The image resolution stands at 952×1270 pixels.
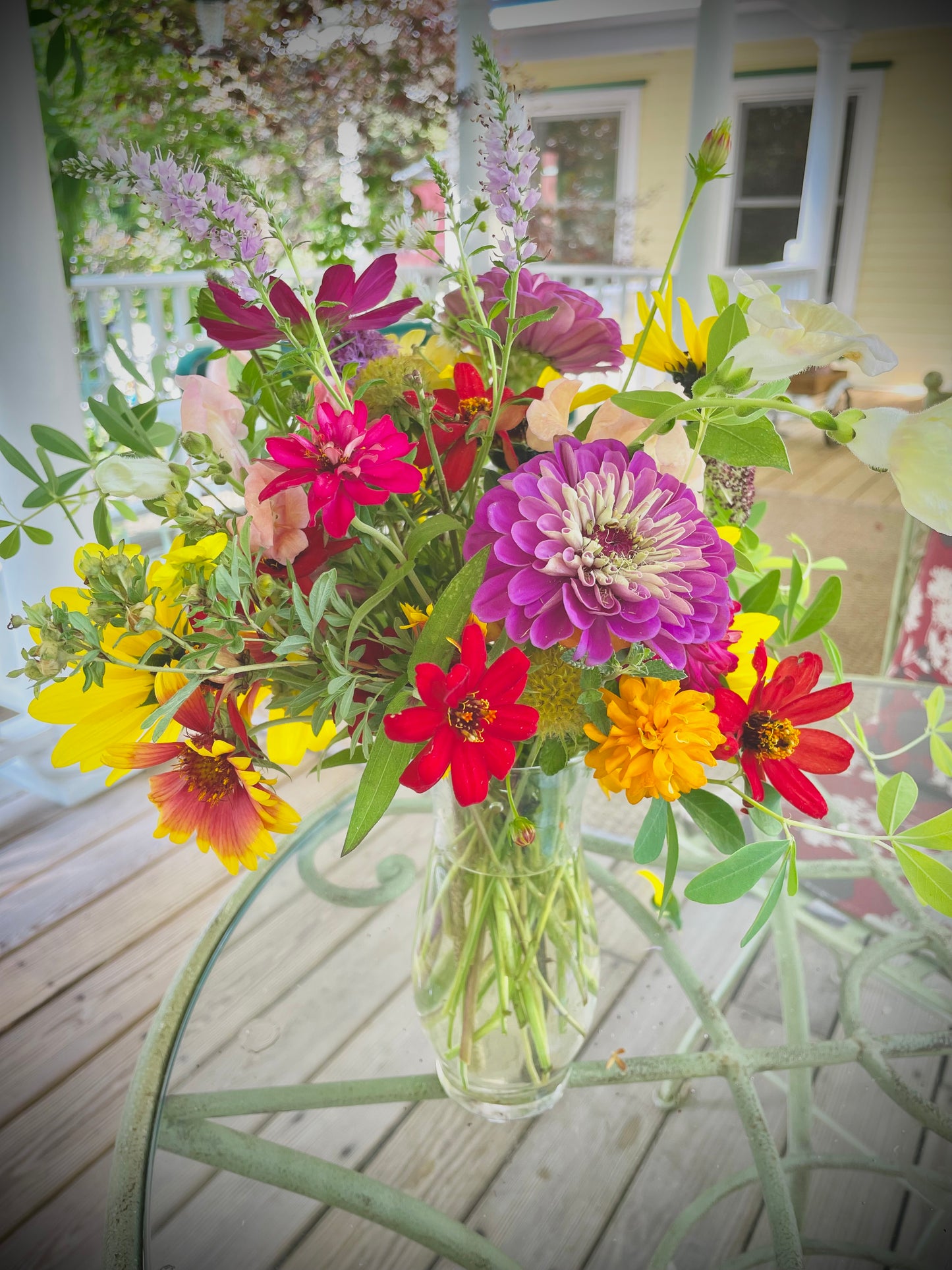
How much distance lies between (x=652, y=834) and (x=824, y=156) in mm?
6186

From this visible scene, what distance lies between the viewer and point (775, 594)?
1.70 feet

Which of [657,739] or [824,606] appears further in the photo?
[824,606]

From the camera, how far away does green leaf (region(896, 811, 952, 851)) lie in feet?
1.49

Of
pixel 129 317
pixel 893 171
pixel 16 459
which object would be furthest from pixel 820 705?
pixel 893 171

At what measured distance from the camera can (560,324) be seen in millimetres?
466

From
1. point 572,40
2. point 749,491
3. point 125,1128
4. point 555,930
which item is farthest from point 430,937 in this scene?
point 572,40

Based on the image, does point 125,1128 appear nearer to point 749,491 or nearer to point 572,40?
point 749,491

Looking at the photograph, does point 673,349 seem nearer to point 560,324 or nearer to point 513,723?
point 560,324

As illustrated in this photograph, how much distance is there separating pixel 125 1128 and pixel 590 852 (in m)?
0.49

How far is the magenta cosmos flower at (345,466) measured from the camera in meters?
0.35

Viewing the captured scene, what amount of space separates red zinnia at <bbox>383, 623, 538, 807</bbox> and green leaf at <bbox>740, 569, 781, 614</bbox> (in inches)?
8.0

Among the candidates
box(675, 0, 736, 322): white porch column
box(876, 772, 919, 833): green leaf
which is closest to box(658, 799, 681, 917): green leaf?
box(876, 772, 919, 833): green leaf

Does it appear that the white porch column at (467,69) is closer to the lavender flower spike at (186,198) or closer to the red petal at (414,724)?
the lavender flower spike at (186,198)

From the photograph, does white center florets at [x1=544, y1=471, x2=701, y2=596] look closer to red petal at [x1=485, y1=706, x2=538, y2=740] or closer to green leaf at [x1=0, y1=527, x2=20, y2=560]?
red petal at [x1=485, y1=706, x2=538, y2=740]
